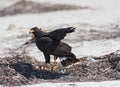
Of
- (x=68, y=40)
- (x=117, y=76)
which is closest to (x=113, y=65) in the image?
(x=117, y=76)

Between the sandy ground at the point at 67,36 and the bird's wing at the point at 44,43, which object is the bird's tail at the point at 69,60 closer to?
the sandy ground at the point at 67,36

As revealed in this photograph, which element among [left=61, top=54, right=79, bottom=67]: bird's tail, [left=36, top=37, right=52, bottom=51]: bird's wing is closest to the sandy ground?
[left=61, top=54, right=79, bottom=67]: bird's tail

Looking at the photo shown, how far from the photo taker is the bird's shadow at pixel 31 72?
1291 cm

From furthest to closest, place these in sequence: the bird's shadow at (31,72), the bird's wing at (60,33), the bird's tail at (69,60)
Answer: the bird's tail at (69,60) < the bird's shadow at (31,72) < the bird's wing at (60,33)

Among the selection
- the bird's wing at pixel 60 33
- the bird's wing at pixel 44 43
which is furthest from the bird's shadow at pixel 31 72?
the bird's wing at pixel 60 33

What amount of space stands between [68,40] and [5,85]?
5.46 metres

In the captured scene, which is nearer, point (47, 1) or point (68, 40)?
point (68, 40)

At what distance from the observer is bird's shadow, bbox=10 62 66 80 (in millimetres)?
12914

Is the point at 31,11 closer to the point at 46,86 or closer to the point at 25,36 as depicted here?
the point at 25,36

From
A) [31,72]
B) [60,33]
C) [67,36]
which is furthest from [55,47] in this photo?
[67,36]

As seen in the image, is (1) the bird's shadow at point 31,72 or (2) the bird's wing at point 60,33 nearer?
(2) the bird's wing at point 60,33

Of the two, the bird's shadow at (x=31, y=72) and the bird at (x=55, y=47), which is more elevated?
the bird at (x=55, y=47)

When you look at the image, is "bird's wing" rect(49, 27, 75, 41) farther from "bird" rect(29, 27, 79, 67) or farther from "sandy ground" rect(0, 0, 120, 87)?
"sandy ground" rect(0, 0, 120, 87)

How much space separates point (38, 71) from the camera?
1321 cm
